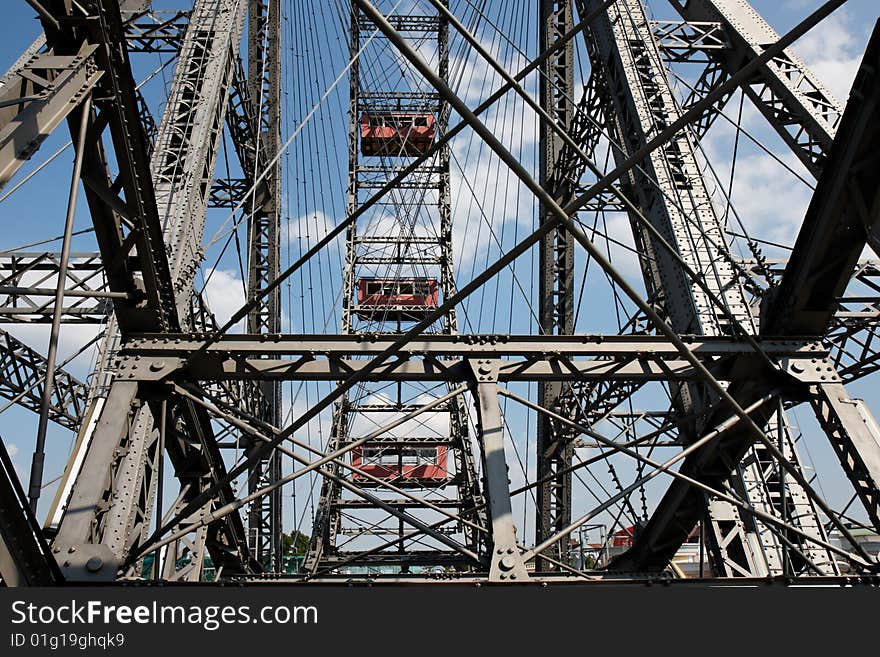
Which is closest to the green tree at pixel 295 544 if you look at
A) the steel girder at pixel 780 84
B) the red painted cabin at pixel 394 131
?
the steel girder at pixel 780 84

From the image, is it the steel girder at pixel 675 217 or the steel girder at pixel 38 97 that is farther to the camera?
the steel girder at pixel 675 217

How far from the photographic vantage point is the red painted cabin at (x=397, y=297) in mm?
22953

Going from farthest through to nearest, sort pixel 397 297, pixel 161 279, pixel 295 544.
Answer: pixel 397 297, pixel 295 544, pixel 161 279

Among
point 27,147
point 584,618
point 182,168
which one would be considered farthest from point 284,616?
point 182,168

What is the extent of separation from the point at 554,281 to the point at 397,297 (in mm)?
8717

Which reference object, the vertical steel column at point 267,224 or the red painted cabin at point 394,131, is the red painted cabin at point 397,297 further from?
the vertical steel column at point 267,224

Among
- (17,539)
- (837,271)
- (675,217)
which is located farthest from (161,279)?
(837,271)

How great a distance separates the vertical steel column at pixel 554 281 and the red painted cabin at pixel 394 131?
32.0 ft

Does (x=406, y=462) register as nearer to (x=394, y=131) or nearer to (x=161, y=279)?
(x=394, y=131)

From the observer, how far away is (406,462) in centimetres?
2289

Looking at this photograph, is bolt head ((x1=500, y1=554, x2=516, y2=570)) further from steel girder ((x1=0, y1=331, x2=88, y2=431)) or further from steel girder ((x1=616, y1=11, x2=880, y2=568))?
A: steel girder ((x1=0, y1=331, x2=88, y2=431))

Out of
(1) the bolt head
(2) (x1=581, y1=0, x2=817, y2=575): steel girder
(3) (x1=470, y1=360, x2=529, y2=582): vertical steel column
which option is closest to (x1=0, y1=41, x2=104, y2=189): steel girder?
(3) (x1=470, y1=360, x2=529, y2=582): vertical steel column

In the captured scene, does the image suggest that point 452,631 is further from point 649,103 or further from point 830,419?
point 649,103

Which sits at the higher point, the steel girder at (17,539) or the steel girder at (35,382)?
the steel girder at (35,382)
